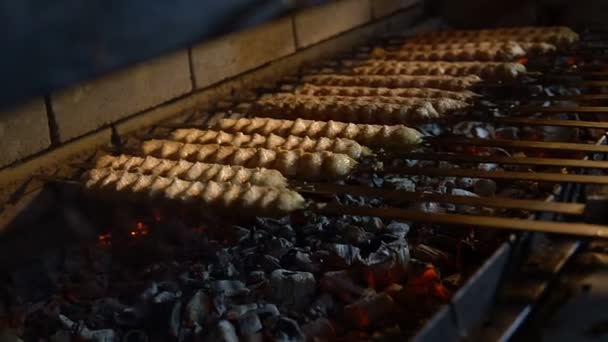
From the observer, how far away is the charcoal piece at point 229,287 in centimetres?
343

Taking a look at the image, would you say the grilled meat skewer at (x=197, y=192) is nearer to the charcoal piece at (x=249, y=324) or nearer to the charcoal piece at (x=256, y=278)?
A: the charcoal piece at (x=256, y=278)

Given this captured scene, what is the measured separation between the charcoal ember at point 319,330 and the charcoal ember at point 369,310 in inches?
4.1

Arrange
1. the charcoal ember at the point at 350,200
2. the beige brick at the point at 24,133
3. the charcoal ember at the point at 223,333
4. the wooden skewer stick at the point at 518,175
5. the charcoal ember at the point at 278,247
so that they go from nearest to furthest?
the charcoal ember at the point at 223,333, the wooden skewer stick at the point at 518,175, the charcoal ember at the point at 278,247, the beige brick at the point at 24,133, the charcoal ember at the point at 350,200

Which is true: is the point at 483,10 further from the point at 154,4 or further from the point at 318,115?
the point at 154,4

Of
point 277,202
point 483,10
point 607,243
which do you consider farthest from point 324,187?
point 483,10

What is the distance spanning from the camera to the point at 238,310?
3.27m

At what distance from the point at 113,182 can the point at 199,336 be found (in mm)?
1109

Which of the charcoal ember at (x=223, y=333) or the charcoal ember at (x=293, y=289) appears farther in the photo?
the charcoal ember at (x=293, y=289)

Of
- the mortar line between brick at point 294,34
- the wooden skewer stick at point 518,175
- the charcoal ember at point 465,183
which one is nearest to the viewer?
the wooden skewer stick at point 518,175

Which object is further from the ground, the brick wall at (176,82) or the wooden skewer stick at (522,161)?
the brick wall at (176,82)

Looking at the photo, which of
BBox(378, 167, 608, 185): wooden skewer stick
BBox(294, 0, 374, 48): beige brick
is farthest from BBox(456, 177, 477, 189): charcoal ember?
BBox(294, 0, 374, 48): beige brick

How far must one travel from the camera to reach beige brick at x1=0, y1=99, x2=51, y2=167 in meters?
3.98

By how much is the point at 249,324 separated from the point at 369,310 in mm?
475

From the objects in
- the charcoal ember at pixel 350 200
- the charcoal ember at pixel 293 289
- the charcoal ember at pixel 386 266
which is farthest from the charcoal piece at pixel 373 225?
the charcoal ember at pixel 293 289
